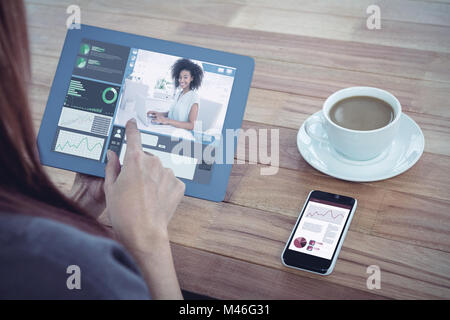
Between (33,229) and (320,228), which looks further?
(320,228)

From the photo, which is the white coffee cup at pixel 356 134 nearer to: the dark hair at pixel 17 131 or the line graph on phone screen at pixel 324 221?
the line graph on phone screen at pixel 324 221

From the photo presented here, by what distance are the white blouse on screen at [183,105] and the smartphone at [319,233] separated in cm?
23

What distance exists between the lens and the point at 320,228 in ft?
2.27

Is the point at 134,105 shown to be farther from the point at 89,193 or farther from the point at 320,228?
the point at 320,228

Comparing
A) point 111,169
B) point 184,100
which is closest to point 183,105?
point 184,100

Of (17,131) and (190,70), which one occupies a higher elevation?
(190,70)

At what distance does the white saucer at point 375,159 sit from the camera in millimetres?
732

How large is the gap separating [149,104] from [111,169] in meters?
0.12

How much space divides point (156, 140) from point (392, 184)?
366 millimetres

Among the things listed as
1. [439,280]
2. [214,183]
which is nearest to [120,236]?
[214,183]

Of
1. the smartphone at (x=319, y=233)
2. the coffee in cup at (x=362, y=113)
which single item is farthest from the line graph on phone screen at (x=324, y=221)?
the coffee in cup at (x=362, y=113)

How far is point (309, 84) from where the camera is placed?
2.94 ft

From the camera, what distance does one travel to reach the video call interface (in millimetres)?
760
